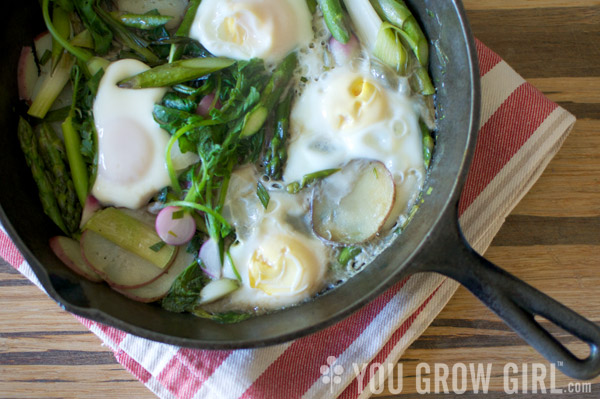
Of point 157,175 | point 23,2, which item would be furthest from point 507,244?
point 23,2

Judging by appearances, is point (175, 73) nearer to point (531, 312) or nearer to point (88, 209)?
point (88, 209)

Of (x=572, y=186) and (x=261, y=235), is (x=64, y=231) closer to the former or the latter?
(x=261, y=235)

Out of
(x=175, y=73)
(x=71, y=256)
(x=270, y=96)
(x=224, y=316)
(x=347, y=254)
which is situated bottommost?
(x=224, y=316)

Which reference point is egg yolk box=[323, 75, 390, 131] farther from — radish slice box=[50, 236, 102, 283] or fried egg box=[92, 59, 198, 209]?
radish slice box=[50, 236, 102, 283]

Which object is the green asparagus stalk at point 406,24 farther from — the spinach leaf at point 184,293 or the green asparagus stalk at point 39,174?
the green asparagus stalk at point 39,174

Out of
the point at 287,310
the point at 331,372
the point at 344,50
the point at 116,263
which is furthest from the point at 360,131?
the point at 116,263

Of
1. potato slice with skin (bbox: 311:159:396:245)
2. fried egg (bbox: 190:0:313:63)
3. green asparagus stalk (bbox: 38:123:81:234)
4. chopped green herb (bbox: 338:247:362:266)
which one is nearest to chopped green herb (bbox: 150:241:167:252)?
green asparagus stalk (bbox: 38:123:81:234)
